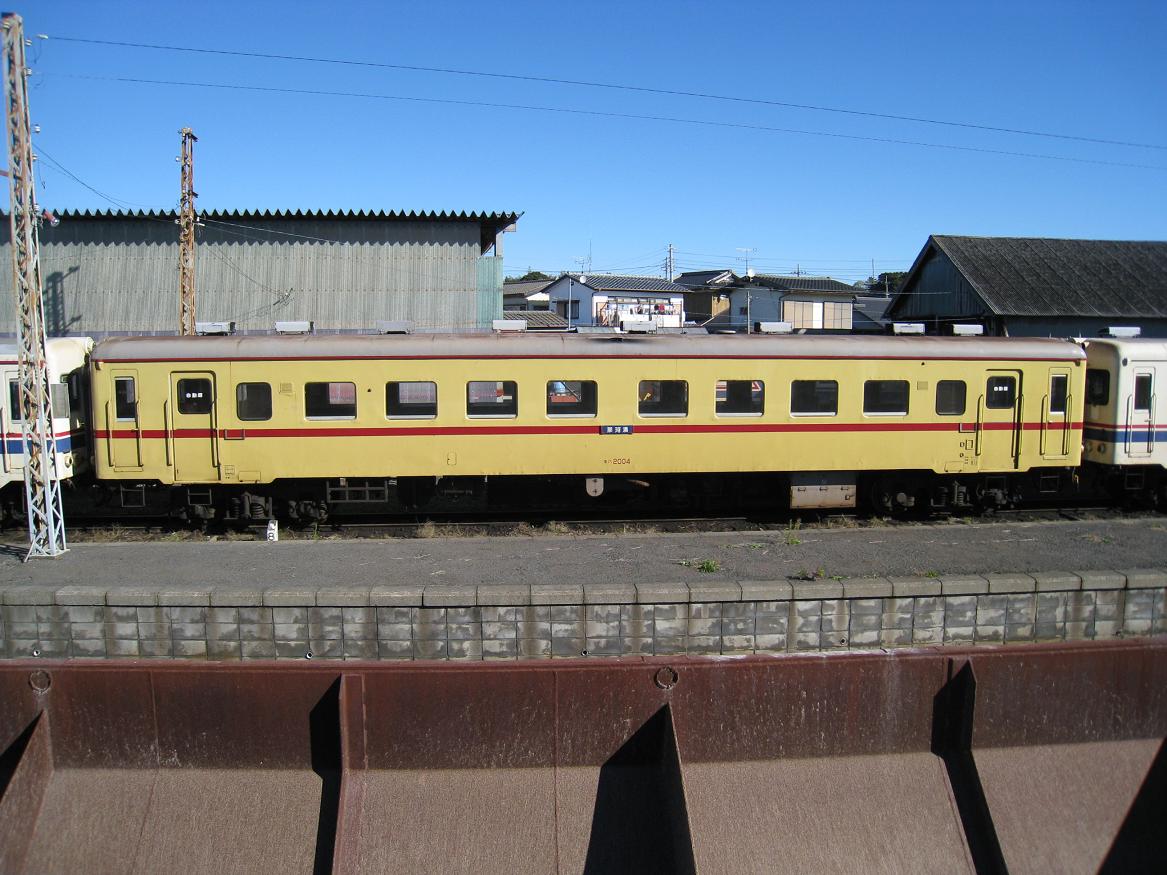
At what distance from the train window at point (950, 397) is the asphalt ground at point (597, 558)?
2590mm

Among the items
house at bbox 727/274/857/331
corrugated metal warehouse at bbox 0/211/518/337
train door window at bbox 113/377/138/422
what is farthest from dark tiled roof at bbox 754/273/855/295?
train door window at bbox 113/377/138/422

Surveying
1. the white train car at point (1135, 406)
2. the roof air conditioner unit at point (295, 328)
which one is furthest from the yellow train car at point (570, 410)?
the roof air conditioner unit at point (295, 328)

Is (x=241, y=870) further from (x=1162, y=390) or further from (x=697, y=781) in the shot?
(x=1162, y=390)

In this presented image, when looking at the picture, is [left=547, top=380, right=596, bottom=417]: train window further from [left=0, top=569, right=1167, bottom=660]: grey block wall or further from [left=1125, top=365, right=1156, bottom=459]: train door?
[left=1125, top=365, right=1156, bottom=459]: train door

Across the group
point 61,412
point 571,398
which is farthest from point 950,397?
point 61,412

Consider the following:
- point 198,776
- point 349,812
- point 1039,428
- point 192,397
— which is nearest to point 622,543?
point 349,812

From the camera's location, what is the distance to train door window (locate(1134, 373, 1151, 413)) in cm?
1429

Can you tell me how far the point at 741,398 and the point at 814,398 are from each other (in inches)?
47.4

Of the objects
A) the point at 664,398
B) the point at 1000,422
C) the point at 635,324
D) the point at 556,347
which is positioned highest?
the point at 635,324

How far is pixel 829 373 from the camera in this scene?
1369cm

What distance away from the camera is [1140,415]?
1429 centimetres

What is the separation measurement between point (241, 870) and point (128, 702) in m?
1.90

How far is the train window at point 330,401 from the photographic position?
13.0 metres

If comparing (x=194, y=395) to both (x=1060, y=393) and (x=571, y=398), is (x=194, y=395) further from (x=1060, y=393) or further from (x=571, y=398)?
(x=1060, y=393)
